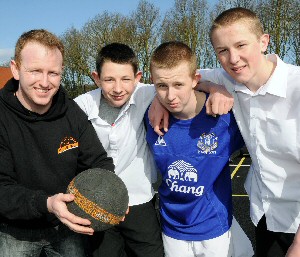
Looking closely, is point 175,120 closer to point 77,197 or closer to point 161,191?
point 161,191

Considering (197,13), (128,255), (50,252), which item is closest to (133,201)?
(128,255)

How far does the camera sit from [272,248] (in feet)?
11.9

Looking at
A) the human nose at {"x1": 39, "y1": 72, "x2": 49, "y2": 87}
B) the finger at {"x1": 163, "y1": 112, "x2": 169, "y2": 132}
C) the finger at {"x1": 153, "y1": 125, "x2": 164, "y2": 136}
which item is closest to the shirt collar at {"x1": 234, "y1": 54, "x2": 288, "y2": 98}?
the finger at {"x1": 163, "y1": 112, "x2": 169, "y2": 132}

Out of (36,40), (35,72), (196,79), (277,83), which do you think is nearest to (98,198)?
(35,72)

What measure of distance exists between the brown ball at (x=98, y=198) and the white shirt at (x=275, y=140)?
1.23m

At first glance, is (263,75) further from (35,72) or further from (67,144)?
(35,72)

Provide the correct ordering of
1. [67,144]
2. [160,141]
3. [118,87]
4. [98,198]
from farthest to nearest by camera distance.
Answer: [118,87] < [160,141] < [67,144] < [98,198]

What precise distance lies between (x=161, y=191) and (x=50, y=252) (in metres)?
1.21

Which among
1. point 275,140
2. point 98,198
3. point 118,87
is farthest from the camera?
point 118,87

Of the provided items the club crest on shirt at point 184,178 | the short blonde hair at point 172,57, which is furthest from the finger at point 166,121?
the short blonde hair at point 172,57

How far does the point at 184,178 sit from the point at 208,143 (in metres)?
0.39

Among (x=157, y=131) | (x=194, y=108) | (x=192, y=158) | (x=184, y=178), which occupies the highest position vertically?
(x=194, y=108)

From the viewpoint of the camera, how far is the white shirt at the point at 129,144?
3938mm

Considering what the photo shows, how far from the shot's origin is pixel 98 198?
2955mm
